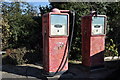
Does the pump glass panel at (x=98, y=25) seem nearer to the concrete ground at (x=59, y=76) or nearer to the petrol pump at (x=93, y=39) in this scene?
the petrol pump at (x=93, y=39)

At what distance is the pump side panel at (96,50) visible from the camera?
556 centimetres

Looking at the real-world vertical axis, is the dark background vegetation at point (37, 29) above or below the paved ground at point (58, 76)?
above

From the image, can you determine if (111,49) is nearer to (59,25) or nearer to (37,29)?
(59,25)

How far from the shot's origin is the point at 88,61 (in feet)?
18.3

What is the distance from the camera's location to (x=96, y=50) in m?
5.65

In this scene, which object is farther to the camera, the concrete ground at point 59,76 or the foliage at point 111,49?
the foliage at point 111,49

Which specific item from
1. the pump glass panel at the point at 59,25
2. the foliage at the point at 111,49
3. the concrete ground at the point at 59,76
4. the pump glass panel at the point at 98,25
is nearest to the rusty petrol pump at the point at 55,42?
the pump glass panel at the point at 59,25

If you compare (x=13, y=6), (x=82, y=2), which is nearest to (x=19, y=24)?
(x=13, y=6)

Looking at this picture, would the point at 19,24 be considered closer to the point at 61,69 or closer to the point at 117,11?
the point at 61,69

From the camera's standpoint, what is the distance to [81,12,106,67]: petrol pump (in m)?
5.52

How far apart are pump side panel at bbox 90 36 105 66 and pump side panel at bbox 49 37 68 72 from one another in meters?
1.12

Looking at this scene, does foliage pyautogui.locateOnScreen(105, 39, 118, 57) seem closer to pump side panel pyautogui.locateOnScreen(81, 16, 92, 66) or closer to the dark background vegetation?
the dark background vegetation

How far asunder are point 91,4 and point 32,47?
3.94m

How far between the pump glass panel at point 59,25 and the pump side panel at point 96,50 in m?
1.20
